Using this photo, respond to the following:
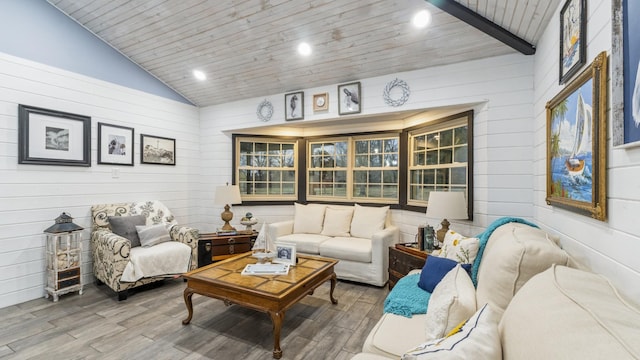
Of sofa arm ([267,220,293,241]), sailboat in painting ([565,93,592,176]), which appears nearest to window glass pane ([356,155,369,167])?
sofa arm ([267,220,293,241])

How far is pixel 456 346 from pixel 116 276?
332 centimetres

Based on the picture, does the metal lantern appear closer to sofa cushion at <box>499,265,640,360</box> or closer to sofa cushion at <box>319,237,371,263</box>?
sofa cushion at <box>319,237,371,263</box>

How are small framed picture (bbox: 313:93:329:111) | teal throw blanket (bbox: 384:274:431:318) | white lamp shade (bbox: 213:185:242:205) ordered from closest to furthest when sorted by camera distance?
teal throw blanket (bbox: 384:274:431:318)
small framed picture (bbox: 313:93:329:111)
white lamp shade (bbox: 213:185:242:205)

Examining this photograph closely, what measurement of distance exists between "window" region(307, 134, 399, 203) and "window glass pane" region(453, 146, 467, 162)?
95 cm

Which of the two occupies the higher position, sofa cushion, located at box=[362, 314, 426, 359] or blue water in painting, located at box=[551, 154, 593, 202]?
blue water in painting, located at box=[551, 154, 593, 202]

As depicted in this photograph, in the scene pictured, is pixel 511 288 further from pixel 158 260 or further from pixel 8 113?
pixel 8 113

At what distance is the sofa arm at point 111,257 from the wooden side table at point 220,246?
39.3 inches

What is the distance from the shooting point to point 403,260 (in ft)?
9.82

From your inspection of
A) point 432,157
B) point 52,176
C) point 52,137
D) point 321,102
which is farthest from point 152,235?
point 432,157

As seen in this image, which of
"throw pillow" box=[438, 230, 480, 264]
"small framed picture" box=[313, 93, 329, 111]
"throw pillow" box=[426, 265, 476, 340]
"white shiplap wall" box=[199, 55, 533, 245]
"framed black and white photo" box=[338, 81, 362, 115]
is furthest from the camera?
"small framed picture" box=[313, 93, 329, 111]

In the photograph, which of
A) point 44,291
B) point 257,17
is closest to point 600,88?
point 257,17

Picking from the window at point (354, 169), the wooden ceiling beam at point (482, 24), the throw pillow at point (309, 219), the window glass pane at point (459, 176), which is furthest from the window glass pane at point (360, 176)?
the wooden ceiling beam at point (482, 24)

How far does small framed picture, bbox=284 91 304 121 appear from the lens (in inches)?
156

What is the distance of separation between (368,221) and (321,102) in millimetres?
1792
